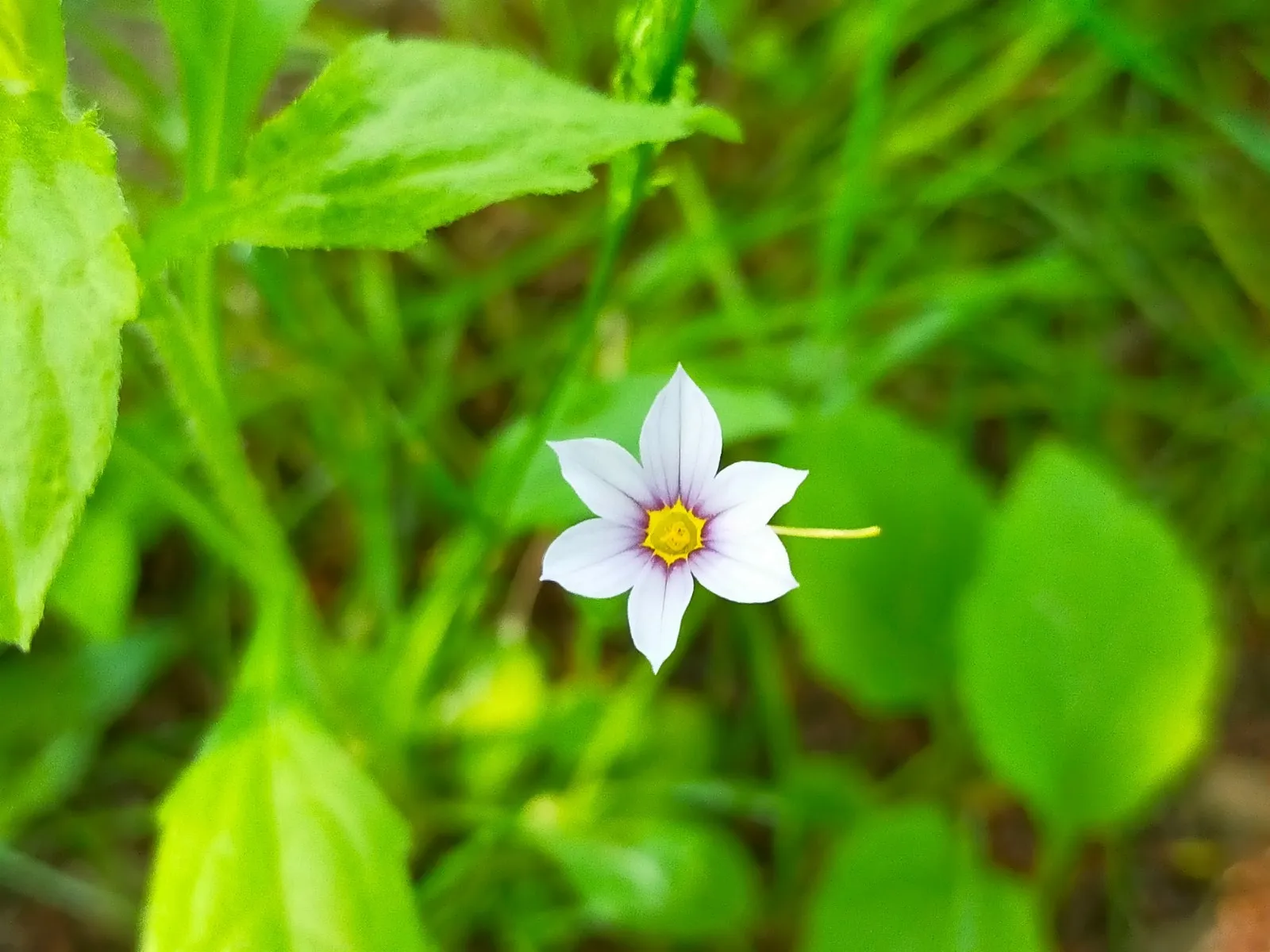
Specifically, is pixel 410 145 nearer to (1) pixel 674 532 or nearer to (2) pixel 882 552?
(1) pixel 674 532

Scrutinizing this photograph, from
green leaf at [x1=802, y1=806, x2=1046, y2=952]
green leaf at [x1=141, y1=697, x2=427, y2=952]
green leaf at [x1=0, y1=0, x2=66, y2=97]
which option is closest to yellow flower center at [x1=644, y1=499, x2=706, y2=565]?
green leaf at [x1=141, y1=697, x2=427, y2=952]

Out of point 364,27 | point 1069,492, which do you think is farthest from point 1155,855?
point 364,27

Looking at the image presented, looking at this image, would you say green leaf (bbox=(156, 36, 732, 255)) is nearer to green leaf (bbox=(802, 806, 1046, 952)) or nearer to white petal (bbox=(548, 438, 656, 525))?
white petal (bbox=(548, 438, 656, 525))

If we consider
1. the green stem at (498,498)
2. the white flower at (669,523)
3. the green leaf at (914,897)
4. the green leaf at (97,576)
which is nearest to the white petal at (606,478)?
the white flower at (669,523)

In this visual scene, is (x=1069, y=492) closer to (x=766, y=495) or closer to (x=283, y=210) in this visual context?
(x=766, y=495)

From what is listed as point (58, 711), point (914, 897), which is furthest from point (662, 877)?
point (58, 711)
